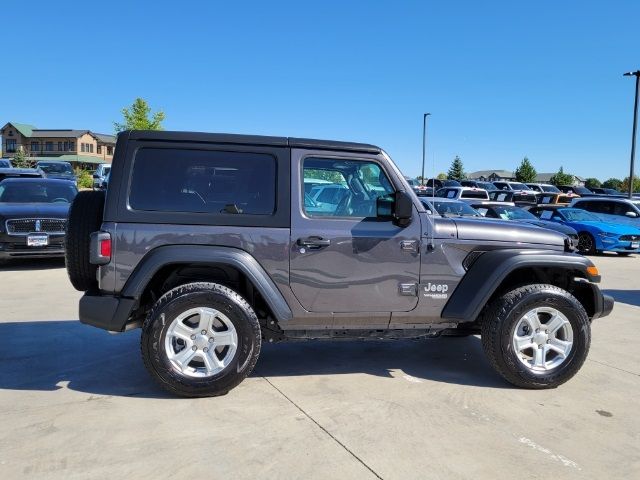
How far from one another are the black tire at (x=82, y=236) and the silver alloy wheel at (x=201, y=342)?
802 millimetres

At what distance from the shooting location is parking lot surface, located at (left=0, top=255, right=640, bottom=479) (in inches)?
121

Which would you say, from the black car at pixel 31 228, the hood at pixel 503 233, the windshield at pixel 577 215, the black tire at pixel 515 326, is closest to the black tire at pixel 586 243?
the windshield at pixel 577 215

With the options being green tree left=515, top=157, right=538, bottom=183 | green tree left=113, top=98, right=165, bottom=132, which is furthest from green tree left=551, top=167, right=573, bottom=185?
green tree left=113, top=98, right=165, bottom=132

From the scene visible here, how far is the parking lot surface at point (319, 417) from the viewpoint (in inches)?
121

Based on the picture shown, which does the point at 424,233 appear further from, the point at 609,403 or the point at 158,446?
the point at 158,446

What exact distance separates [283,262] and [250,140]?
971mm

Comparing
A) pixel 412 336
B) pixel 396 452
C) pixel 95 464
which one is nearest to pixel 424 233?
pixel 412 336

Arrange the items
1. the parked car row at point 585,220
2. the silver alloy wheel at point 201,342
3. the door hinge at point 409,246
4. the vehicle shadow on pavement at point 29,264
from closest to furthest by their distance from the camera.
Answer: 1. the silver alloy wheel at point 201,342
2. the door hinge at point 409,246
3. the vehicle shadow on pavement at point 29,264
4. the parked car row at point 585,220

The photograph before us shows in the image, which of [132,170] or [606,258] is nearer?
[132,170]

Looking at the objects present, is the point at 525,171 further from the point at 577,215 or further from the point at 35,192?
the point at 35,192

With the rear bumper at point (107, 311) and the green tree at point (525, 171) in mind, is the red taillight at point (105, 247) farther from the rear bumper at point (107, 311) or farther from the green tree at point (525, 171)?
the green tree at point (525, 171)

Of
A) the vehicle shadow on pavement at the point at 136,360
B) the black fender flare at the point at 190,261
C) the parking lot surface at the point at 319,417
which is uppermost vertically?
the black fender flare at the point at 190,261

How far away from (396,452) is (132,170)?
2674mm

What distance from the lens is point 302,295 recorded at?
4.11m
